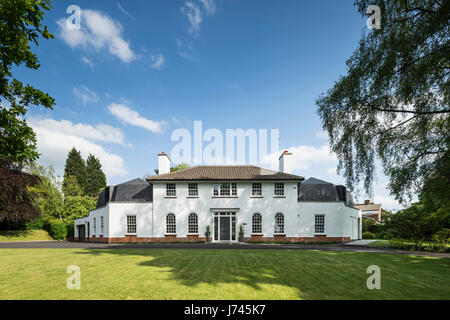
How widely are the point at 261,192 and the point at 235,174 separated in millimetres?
3466

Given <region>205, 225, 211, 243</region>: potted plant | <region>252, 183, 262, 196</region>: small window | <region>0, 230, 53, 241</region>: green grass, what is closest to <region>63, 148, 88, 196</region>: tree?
<region>0, 230, 53, 241</region>: green grass

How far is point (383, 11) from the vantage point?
10391mm

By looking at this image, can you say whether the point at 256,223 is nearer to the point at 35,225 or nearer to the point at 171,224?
the point at 171,224

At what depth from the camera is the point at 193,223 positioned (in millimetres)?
25812

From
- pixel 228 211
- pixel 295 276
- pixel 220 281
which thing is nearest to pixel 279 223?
pixel 228 211

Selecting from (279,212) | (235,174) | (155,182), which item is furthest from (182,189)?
(279,212)

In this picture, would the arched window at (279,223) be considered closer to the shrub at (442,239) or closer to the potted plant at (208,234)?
the potted plant at (208,234)

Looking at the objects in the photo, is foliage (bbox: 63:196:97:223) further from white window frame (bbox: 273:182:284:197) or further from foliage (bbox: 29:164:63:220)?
white window frame (bbox: 273:182:284:197)

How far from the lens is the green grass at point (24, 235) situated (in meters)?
31.8

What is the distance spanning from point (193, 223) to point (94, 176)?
50.4 meters

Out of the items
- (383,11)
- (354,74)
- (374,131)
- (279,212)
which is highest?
(383,11)

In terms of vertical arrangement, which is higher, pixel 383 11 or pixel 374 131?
pixel 383 11
